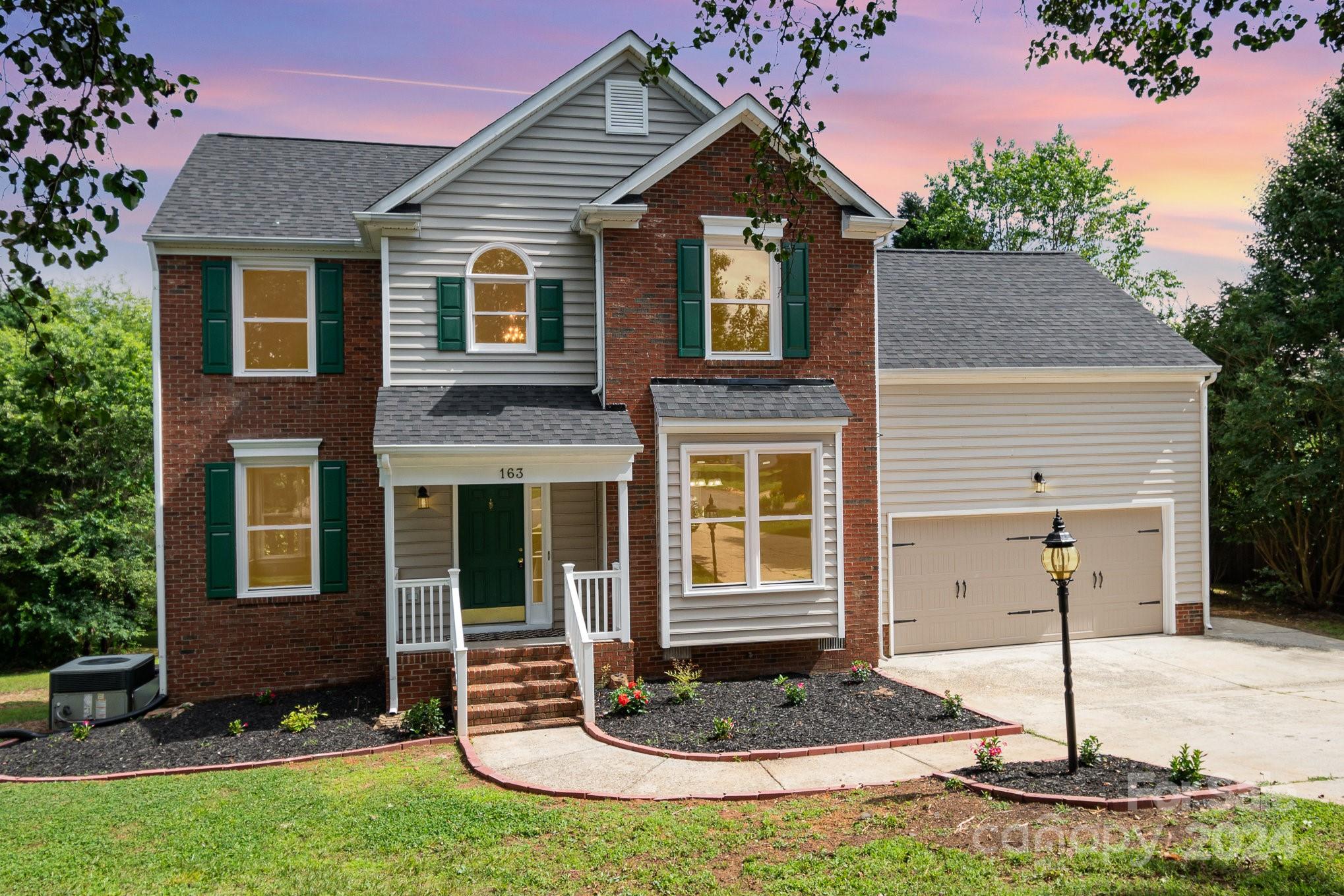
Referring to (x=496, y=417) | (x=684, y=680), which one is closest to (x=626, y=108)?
(x=496, y=417)

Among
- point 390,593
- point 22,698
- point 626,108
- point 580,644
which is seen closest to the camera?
point 580,644

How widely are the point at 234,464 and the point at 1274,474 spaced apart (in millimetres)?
17498

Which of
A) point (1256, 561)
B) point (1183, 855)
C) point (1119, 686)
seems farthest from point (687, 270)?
point (1256, 561)

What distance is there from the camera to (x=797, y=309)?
12.8 metres

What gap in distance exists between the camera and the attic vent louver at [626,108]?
43.3ft

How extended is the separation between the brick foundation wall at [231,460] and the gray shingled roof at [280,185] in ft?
2.32

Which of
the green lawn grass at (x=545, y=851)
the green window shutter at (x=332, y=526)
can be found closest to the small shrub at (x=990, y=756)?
the green lawn grass at (x=545, y=851)

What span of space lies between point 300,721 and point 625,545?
14.2 ft

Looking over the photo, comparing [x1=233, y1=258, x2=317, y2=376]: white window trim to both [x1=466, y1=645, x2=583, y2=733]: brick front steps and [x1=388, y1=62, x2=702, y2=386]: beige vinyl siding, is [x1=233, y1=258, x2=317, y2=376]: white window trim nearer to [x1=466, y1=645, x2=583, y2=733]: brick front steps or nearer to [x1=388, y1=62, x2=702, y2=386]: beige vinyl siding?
[x1=388, y1=62, x2=702, y2=386]: beige vinyl siding

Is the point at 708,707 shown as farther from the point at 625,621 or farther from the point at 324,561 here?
the point at 324,561

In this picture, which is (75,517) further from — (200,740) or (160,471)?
(200,740)

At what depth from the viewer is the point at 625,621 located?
457 inches

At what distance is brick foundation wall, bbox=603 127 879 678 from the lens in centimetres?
1221

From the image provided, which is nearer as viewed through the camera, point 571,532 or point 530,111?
point 530,111
